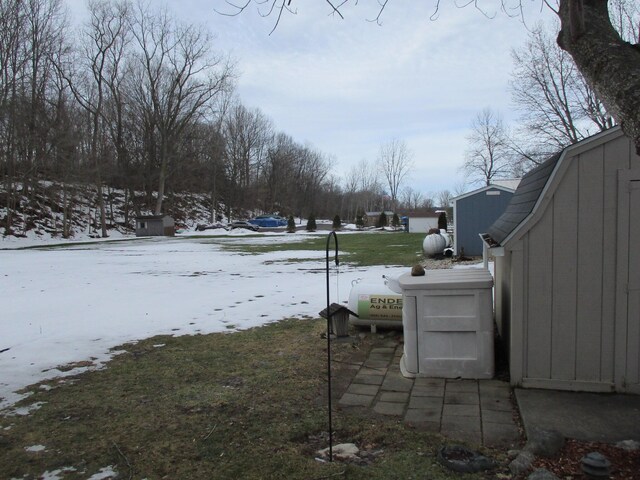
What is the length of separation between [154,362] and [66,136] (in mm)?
33824

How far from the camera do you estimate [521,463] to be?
276 cm

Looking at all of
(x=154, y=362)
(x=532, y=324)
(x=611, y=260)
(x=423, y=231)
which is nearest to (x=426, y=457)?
(x=532, y=324)

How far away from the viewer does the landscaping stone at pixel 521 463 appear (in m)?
2.71

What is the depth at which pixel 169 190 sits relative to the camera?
58281 millimetres

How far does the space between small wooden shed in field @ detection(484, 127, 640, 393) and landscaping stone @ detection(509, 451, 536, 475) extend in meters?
1.26

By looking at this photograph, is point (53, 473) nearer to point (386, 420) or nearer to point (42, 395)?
point (42, 395)

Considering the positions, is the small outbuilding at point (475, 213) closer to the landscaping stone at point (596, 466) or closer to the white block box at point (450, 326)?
the white block box at point (450, 326)

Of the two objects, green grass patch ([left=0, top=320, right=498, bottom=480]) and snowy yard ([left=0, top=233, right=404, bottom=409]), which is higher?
snowy yard ([left=0, top=233, right=404, bottom=409])

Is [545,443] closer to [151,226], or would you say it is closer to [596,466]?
[596,466]

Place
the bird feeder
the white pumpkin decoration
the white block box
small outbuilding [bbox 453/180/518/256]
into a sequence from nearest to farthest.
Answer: the white block box
the bird feeder
small outbuilding [bbox 453/180/518/256]
the white pumpkin decoration

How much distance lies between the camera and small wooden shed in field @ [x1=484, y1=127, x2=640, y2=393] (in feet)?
12.2

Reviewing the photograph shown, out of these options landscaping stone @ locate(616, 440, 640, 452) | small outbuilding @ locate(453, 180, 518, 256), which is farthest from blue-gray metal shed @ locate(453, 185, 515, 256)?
landscaping stone @ locate(616, 440, 640, 452)

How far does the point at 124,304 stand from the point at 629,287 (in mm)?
7790

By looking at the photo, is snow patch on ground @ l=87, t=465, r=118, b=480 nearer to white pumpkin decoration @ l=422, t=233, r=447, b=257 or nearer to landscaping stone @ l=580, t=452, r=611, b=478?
landscaping stone @ l=580, t=452, r=611, b=478
